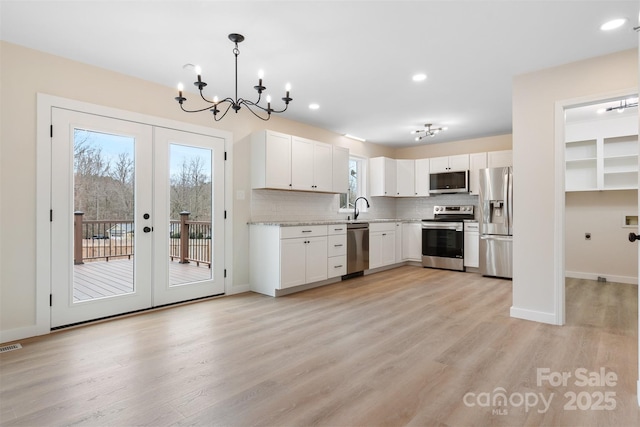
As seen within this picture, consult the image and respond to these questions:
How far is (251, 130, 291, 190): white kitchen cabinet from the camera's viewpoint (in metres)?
4.53

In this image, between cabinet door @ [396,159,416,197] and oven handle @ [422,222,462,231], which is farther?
cabinet door @ [396,159,416,197]

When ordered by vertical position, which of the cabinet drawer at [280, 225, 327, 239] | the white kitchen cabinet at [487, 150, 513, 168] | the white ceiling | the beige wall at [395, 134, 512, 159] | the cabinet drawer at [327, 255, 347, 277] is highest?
the white ceiling

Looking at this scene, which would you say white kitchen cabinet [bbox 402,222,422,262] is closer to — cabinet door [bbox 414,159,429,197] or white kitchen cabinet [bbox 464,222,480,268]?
cabinet door [bbox 414,159,429,197]

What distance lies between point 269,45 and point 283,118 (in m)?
2.22

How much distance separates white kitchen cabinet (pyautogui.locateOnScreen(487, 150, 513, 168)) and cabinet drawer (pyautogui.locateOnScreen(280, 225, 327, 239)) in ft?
10.6

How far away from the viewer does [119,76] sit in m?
3.49

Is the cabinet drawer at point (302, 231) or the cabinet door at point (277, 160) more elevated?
the cabinet door at point (277, 160)

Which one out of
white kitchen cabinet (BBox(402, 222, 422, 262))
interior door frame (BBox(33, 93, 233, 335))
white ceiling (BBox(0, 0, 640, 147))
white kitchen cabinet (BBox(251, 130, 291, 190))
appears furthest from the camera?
white kitchen cabinet (BBox(402, 222, 422, 262))

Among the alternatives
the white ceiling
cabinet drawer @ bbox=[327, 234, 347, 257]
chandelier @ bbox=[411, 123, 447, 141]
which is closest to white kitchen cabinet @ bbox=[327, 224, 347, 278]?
cabinet drawer @ bbox=[327, 234, 347, 257]

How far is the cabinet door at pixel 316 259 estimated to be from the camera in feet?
15.2

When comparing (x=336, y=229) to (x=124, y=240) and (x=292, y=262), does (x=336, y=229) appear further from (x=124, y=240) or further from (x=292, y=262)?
(x=124, y=240)

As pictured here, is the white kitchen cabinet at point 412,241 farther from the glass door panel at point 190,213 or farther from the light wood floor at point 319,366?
the glass door panel at point 190,213

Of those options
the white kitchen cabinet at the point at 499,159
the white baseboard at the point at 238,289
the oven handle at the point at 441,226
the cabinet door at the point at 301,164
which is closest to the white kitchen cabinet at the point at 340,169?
the cabinet door at the point at 301,164

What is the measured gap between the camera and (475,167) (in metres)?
6.13
